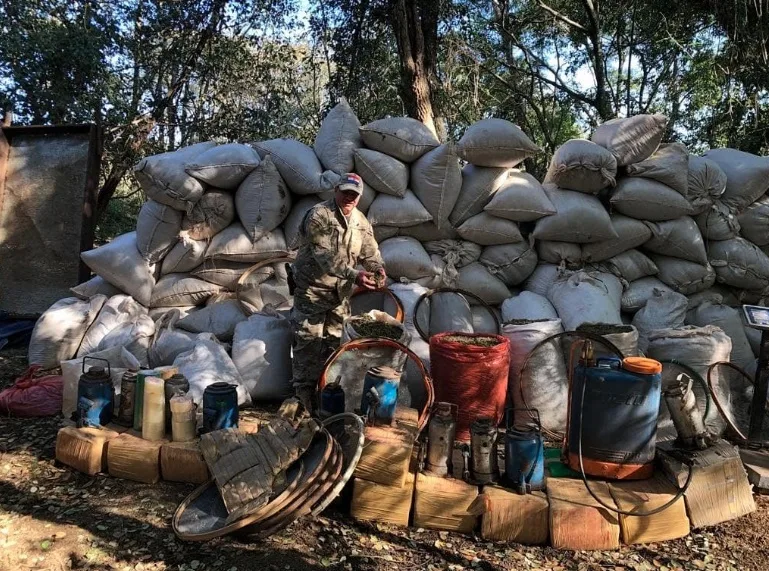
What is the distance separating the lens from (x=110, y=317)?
409 centimetres

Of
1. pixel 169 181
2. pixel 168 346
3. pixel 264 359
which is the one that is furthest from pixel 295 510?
pixel 169 181

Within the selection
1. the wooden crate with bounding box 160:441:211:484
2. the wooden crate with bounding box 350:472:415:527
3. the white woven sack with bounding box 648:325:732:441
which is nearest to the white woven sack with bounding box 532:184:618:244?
the white woven sack with bounding box 648:325:732:441

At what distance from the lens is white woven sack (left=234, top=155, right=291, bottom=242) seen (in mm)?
4203

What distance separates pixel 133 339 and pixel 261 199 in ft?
4.42

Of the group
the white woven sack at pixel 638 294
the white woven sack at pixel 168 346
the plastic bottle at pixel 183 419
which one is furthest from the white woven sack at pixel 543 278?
the plastic bottle at pixel 183 419

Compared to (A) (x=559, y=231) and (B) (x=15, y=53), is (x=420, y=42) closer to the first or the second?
(A) (x=559, y=231)

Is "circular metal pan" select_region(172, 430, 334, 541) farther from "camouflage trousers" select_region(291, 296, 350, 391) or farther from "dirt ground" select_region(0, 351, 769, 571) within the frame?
"camouflage trousers" select_region(291, 296, 350, 391)

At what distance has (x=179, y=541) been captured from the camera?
7.32 ft

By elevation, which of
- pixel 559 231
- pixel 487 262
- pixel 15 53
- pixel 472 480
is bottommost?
pixel 472 480

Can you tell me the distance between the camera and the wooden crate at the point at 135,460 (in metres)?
2.65

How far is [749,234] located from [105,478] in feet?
15.8

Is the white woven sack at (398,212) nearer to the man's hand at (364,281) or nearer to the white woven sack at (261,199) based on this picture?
the white woven sack at (261,199)

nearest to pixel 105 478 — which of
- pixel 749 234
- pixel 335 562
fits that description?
pixel 335 562

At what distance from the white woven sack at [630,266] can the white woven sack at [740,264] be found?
496 mm
